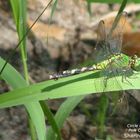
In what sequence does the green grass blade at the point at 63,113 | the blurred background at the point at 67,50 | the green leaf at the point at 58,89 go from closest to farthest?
the green leaf at the point at 58,89 < the green grass blade at the point at 63,113 < the blurred background at the point at 67,50

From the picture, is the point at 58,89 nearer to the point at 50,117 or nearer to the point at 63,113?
the point at 50,117

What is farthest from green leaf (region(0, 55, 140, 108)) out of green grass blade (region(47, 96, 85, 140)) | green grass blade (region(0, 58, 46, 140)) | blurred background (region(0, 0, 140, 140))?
blurred background (region(0, 0, 140, 140))

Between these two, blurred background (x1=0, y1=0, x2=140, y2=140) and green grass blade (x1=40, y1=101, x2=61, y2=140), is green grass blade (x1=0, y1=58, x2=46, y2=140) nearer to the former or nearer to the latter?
green grass blade (x1=40, y1=101, x2=61, y2=140)

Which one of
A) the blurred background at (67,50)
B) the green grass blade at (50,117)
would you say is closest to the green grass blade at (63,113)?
the green grass blade at (50,117)

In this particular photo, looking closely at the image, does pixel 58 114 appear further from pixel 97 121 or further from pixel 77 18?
pixel 77 18

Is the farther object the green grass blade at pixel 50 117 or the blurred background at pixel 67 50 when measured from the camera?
the blurred background at pixel 67 50

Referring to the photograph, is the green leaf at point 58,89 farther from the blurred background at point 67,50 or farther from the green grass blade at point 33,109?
the blurred background at point 67,50

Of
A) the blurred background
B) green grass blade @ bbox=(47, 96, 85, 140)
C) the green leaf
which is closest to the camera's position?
the green leaf

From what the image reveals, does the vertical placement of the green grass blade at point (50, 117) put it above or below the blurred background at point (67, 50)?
below

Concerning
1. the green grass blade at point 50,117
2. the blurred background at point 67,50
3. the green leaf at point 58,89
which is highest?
the blurred background at point 67,50

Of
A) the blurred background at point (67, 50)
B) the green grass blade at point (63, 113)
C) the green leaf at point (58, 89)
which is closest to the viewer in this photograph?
the green leaf at point (58, 89)
